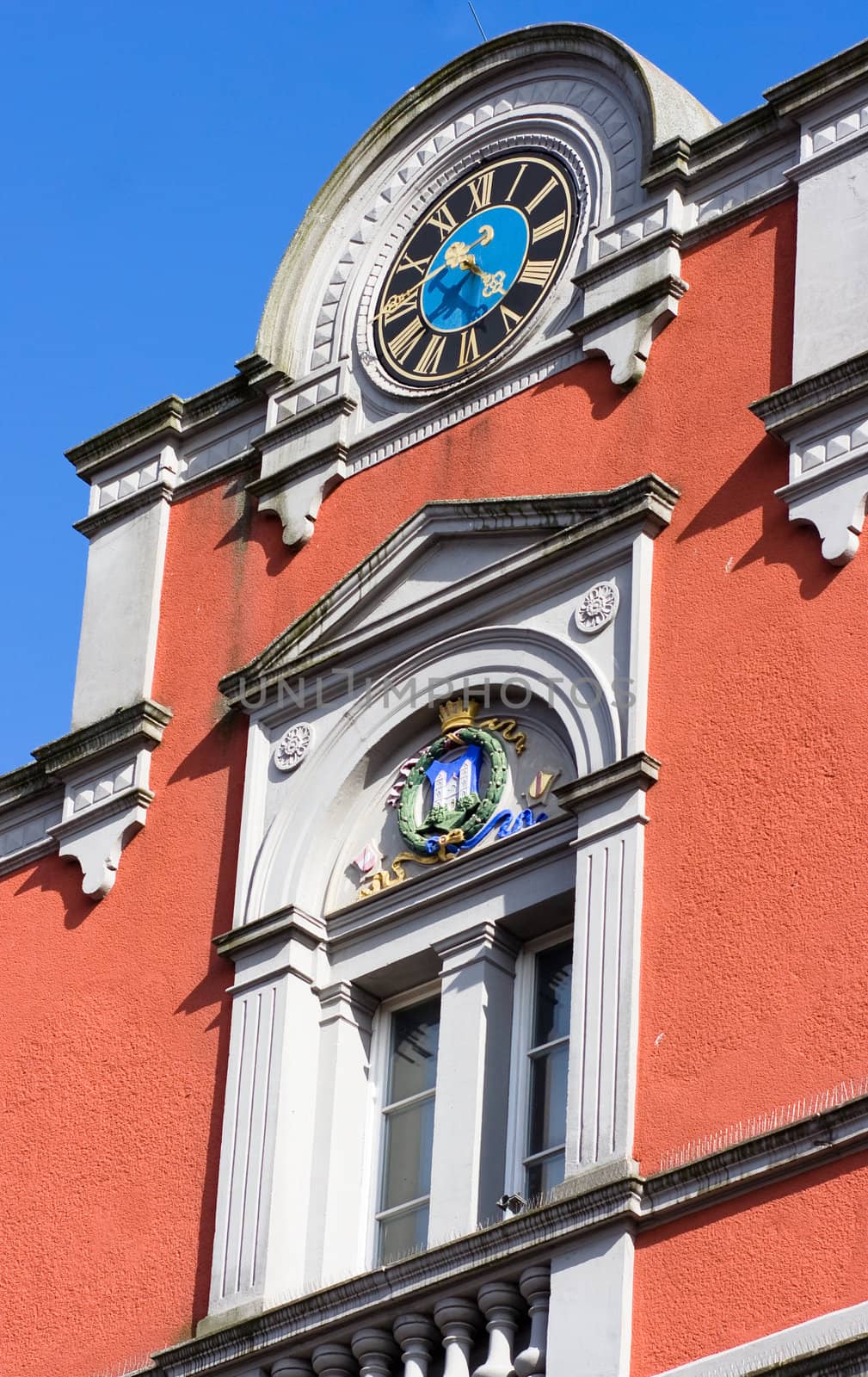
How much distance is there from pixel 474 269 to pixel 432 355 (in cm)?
55

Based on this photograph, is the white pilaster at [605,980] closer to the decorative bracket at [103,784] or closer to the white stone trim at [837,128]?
the decorative bracket at [103,784]

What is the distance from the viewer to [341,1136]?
16703 millimetres

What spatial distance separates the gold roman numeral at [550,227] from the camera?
60.4 ft

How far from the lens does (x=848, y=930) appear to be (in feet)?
48.6

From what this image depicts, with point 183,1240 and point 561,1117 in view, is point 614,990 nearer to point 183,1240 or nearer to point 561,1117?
point 561,1117

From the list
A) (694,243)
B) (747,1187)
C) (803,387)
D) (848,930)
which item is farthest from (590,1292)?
(694,243)

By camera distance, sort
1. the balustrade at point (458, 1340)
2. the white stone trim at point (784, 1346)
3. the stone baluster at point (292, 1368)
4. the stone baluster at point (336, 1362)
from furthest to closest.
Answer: the stone baluster at point (292, 1368) < the stone baluster at point (336, 1362) < the balustrade at point (458, 1340) < the white stone trim at point (784, 1346)

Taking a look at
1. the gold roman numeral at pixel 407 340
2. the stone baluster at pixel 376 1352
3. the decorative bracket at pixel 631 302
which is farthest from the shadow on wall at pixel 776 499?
the stone baluster at pixel 376 1352

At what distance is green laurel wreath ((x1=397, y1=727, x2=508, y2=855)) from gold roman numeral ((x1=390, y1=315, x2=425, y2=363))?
2559mm

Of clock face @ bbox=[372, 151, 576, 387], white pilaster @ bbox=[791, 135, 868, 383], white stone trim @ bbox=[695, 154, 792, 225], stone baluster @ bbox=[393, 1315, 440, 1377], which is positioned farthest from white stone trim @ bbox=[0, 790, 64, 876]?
white pilaster @ bbox=[791, 135, 868, 383]

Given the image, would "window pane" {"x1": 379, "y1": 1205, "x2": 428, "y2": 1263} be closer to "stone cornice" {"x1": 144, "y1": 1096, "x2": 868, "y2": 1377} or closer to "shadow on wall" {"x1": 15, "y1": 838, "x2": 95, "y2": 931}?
"stone cornice" {"x1": 144, "y1": 1096, "x2": 868, "y2": 1377}

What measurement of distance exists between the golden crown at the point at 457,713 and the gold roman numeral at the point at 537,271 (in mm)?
2515

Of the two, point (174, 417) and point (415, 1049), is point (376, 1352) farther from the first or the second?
point (174, 417)

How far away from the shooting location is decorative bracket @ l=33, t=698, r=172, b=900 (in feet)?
61.3
